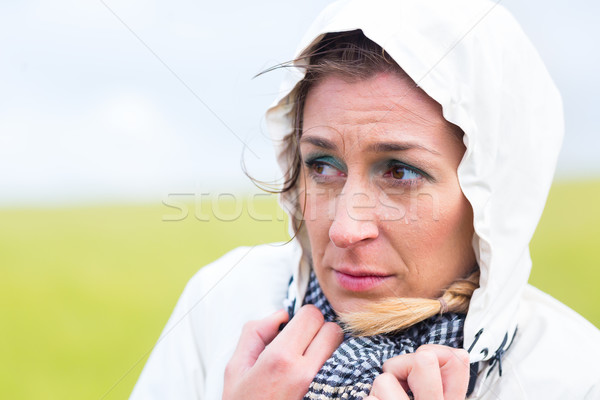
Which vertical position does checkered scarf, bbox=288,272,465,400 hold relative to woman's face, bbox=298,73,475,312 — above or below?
below

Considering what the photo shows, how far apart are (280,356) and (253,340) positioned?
236 mm

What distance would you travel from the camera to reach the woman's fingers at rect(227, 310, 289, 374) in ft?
5.94

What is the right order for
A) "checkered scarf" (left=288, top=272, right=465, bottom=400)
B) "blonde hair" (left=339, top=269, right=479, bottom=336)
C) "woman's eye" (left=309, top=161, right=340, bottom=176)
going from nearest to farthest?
"checkered scarf" (left=288, top=272, right=465, bottom=400) → "blonde hair" (left=339, top=269, right=479, bottom=336) → "woman's eye" (left=309, top=161, right=340, bottom=176)

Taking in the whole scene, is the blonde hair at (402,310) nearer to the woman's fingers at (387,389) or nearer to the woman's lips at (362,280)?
the woman's lips at (362,280)

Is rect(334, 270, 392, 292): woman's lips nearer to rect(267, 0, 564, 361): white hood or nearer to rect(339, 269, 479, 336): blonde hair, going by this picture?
rect(339, 269, 479, 336): blonde hair

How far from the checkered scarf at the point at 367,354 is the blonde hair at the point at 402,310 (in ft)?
0.11

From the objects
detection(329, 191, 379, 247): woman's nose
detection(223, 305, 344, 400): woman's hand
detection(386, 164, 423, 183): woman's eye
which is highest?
detection(386, 164, 423, 183): woman's eye

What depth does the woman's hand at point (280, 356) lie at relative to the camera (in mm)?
1648

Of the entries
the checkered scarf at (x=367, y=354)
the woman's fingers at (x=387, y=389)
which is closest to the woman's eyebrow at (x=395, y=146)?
the checkered scarf at (x=367, y=354)

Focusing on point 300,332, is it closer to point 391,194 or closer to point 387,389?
point 387,389

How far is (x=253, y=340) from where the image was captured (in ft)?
6.19

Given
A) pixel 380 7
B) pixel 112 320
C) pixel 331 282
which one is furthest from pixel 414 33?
pixel 112 320

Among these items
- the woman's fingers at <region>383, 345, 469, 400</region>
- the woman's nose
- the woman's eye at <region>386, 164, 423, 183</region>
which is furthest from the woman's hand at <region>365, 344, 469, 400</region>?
the woman's eye at <region>386, 164, 423, 183</region>

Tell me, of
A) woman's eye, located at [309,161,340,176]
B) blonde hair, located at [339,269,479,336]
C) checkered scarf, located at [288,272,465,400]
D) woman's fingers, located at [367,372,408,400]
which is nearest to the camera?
woman's fingers, located at [367,372,408,400]
